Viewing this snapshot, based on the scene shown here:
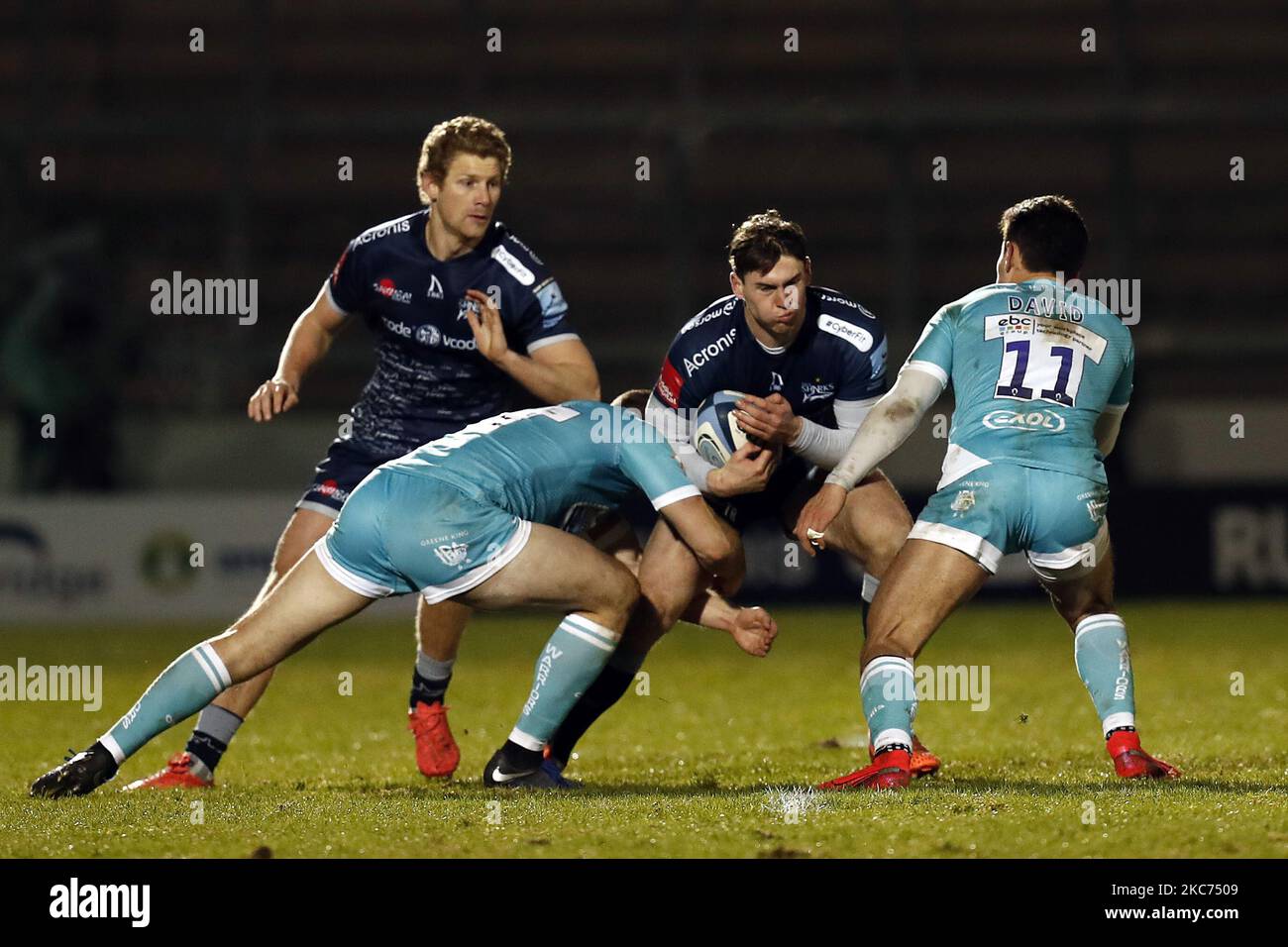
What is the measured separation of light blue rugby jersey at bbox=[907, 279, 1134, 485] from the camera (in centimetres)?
586

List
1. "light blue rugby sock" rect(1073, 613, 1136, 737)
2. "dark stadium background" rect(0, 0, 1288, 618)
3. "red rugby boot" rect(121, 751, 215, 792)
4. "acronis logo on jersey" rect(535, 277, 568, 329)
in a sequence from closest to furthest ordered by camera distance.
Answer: "light blue rugby sock" rect(1073, 613, 1136, 737)
"red rugby boot" rect(121, 751, 215, 792)
"acronis logo on jersey" rect(535, 277, 568, 329)
"dark stadium background" rect(0, 0, 1288, 618)

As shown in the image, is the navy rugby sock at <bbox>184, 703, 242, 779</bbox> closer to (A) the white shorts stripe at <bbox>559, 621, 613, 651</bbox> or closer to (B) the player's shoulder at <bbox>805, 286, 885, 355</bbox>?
(A) the white shorts stripe at <bbox>559, 621, 613, 651</bbox>

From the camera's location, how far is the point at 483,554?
5.72 metres

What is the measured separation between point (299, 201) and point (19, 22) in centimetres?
349

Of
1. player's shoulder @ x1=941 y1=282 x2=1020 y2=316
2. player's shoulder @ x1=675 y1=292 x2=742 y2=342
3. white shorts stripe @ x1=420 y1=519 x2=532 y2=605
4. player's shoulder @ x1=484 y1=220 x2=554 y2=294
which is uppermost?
player's shoulder @ x1=484 y1=220 x2=554 y2=294

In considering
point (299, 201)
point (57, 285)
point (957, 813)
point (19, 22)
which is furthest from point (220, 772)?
point (19, 22)

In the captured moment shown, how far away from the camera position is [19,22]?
1953 cm

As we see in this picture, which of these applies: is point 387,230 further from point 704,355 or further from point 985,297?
point 985,297

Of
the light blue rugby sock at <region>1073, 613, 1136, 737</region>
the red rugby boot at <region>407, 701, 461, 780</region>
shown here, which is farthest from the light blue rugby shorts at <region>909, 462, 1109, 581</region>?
the red rugby boot at <region>407, 701, 461, 780</region>

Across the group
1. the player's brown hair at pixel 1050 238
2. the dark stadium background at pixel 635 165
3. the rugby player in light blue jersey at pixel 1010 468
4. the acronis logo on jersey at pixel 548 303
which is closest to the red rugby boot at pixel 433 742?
the acronis logo on jersey at pixel 548 303

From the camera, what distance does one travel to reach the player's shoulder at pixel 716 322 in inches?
259

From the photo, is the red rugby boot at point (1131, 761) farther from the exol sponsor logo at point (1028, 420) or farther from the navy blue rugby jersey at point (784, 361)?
the navy blue rugby jersey at point (784, 361)

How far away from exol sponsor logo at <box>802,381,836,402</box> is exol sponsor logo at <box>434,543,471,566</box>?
1554 mm

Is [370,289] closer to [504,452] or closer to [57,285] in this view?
[504,452]
